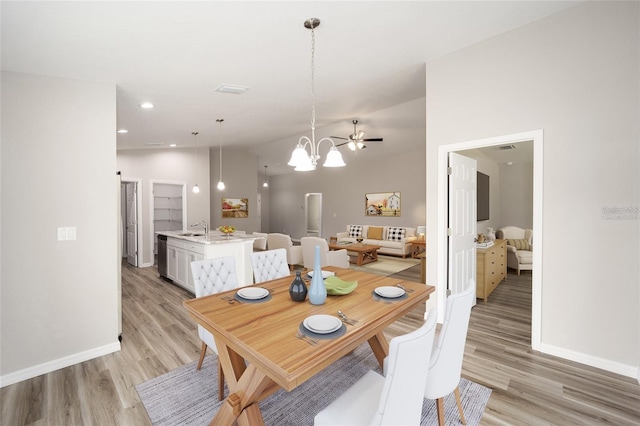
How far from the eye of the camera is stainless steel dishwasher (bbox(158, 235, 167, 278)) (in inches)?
210

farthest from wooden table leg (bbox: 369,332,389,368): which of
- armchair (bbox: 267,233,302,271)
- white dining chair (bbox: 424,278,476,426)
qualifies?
armchair (bbox: 267,233,302,271)

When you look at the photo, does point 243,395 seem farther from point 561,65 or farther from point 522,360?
point 561,65

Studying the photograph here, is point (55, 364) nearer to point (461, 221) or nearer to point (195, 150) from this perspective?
point (461, 221)

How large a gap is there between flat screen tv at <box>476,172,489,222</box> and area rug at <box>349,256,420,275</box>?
1.92 m

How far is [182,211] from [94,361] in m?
4.96

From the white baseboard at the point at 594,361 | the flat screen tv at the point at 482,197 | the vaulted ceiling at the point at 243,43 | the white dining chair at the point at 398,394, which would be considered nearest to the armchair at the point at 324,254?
the flat screen tv at the point at 482,197

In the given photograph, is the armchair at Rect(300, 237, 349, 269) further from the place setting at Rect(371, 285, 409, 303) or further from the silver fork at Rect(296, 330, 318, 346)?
the silver fork at Rect(296, 330, 318, 346)

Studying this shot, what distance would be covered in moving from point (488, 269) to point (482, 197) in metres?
1.85

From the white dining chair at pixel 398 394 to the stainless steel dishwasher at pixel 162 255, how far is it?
4954mm

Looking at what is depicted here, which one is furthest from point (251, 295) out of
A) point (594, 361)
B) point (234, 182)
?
point (234, 182)

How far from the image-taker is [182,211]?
718 centimetres

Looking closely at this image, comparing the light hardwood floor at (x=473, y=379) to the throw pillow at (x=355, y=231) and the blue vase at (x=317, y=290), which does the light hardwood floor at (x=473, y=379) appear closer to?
the blue vase at (x=317, y=290)

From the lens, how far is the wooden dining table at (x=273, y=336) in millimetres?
1207

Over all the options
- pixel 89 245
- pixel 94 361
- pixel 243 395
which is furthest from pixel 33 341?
pixel 243 395
